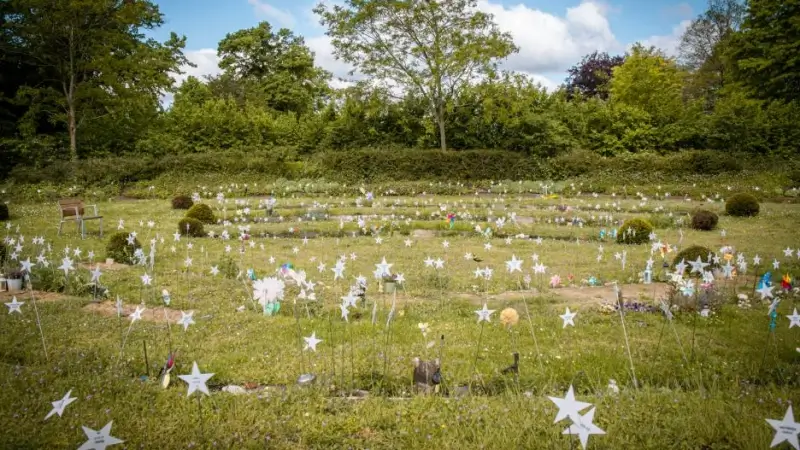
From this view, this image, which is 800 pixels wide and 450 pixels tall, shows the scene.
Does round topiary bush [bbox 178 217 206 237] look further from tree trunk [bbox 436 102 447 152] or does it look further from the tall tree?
the tall tree

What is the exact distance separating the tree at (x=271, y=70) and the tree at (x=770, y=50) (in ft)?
98.5

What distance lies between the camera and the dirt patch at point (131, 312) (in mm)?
6460

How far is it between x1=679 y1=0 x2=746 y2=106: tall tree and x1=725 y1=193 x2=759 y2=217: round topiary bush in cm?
2698

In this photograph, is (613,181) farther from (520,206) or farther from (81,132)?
(81,132)

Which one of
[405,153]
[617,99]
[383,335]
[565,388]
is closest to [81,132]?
[405,153]

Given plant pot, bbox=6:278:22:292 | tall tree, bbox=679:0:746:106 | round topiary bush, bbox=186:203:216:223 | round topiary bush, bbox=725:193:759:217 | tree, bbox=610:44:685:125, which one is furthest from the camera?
tall tree, bbox=679:0:746:106

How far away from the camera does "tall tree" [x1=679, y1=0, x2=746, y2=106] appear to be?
38.8 m

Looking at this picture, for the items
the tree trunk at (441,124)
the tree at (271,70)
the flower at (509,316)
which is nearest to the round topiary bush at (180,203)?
the tree trunk at (441,124)

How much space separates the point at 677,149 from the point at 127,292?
95.6 feet

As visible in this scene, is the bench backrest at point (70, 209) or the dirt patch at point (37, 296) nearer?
the dirt patch at point (37, 296)

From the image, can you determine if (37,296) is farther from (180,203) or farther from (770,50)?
(770,50)

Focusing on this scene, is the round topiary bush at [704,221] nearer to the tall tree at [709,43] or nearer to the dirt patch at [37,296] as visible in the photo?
the dirt patch at [37,296]

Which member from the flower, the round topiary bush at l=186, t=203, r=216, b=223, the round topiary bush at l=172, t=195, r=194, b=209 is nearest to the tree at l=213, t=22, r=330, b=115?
the round topiary bush at l=172, t=195, r=194, b=209

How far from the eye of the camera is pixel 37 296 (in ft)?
23.6
